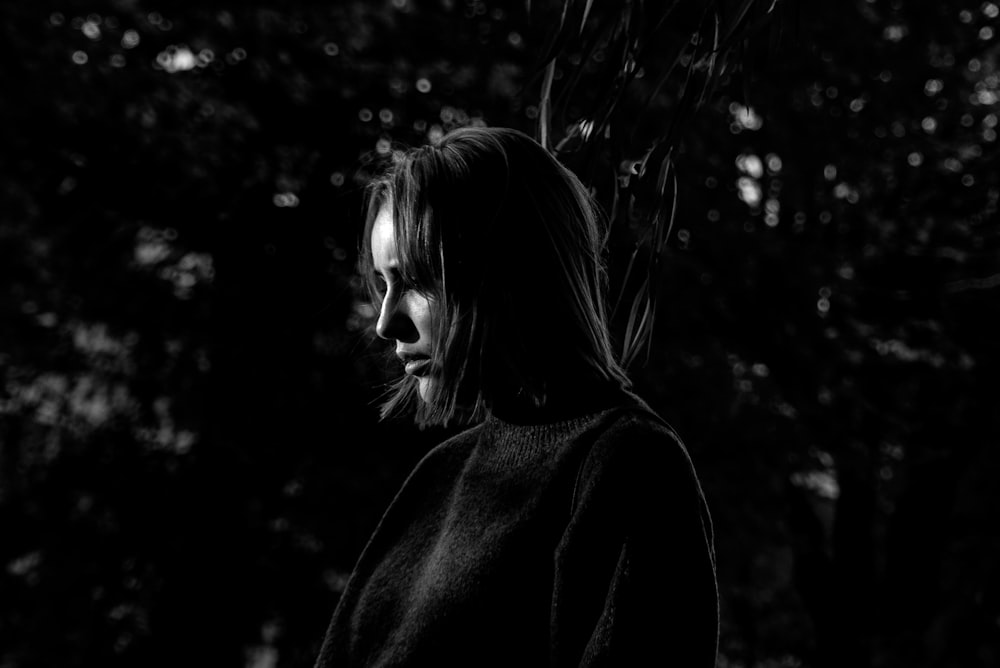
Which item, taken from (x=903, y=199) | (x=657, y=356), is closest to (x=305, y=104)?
(x=657, y=356)

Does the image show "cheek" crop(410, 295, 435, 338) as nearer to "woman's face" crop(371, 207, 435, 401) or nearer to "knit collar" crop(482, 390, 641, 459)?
"woman's face" crop(371, 207, 435, 401)

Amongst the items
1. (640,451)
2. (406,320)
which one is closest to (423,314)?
(406,320)

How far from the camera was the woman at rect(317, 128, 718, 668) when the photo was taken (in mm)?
930

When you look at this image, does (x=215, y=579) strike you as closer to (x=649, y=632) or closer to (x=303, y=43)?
(x=303, y=43)

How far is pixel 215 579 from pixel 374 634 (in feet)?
→ 14.7

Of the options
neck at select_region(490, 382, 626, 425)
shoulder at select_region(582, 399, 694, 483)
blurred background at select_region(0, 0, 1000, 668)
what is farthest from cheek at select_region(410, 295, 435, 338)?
blurred background at select_region(0, 0, 1000, 668)

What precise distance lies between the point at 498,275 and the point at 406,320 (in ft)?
0.46

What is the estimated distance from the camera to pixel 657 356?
16.8 ft

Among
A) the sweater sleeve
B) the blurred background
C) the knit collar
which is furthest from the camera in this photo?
the blurred background

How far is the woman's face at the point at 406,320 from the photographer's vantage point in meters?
1.13

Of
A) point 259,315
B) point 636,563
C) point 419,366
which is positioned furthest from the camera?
point 259,315

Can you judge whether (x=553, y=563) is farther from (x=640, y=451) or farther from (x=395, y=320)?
(x=395, y=320)

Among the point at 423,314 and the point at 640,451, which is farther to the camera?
the point at 423,314

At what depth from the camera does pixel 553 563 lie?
1.03 m
